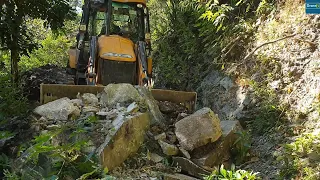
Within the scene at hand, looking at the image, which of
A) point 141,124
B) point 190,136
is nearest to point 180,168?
point 190,136

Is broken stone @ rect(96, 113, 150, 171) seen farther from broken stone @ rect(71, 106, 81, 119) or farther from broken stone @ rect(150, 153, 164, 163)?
broken stone @ rect(71, 106, 81, 119)

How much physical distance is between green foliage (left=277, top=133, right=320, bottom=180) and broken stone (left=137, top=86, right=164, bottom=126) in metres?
1.50

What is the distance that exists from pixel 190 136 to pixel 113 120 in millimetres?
904

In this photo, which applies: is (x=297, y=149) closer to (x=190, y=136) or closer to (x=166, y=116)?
(x=190, y=136)

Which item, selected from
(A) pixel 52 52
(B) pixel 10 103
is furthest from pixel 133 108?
(A) pixel 52 52

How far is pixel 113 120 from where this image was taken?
4.06m

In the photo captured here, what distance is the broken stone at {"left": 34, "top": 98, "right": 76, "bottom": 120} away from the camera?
4113mm

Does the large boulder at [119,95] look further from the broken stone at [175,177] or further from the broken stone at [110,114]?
the broken stone at [175,177]

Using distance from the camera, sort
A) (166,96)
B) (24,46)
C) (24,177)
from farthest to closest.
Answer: (24,46) → (166,96) → (24,177)

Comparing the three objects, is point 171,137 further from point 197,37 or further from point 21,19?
point 197,37

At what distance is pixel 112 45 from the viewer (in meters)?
5.75

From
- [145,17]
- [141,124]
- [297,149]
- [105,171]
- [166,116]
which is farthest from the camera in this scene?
[145,17]

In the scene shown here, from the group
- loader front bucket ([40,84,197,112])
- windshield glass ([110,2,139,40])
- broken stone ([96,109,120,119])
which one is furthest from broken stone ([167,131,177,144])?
windshield glass ([110,2,139,40])

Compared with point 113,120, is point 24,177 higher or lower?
lower
